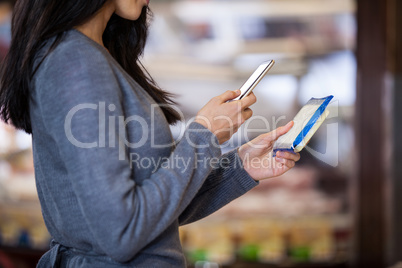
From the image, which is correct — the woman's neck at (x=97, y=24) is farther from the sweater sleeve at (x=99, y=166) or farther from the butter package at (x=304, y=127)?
the butter package at (x=304, y=127)

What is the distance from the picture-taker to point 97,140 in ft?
2.71

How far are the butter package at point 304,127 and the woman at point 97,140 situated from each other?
10 centimetres

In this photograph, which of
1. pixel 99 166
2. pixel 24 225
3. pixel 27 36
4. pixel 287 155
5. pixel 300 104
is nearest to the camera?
pixel 99 166

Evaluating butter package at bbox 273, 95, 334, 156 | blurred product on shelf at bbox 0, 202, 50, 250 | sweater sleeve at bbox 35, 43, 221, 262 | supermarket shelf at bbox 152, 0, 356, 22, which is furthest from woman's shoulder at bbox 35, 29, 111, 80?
blurred product on shelf at bbox 0, 202, 50, 250

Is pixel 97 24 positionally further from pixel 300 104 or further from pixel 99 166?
pixel 300 104

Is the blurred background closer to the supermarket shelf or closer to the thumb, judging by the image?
the supermarket shelf

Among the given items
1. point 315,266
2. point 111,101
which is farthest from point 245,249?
point 111,101

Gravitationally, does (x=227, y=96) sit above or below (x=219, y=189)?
above

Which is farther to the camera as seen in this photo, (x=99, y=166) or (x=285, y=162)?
(x=285, y=162)

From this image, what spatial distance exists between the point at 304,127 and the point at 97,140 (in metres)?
0.38

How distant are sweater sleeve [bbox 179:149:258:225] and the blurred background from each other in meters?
1.44

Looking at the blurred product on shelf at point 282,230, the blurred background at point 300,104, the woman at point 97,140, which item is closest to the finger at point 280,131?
the woman at point 97,140

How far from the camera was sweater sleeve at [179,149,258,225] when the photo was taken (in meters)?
1.16

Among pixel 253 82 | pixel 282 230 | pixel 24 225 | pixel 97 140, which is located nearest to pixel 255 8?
pixel 282 230
